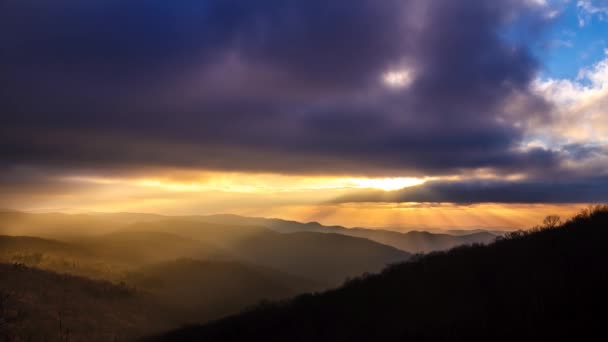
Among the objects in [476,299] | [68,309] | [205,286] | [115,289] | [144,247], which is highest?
[476,299]

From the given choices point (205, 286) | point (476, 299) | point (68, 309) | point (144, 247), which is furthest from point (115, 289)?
point (144, 247)

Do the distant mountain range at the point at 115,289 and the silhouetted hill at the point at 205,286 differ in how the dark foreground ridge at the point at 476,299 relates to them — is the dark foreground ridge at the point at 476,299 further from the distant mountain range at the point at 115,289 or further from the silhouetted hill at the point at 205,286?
the silhouetted hill at the point at 205,286

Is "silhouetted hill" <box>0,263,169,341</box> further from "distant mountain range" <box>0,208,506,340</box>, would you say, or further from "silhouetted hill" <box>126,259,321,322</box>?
"silhouetted hill" <box>126,259,321,322</box>

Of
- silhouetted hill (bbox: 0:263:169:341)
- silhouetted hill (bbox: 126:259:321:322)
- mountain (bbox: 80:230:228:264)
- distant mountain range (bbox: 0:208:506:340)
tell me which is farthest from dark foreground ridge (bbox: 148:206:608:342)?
mountain (bbox: 80:230:228:264)

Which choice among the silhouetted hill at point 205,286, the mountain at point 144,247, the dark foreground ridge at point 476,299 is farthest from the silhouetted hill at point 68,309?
the mountain at point 144,247

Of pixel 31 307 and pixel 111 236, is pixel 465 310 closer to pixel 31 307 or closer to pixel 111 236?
pixel 31 307

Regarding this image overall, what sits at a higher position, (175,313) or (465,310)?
(465,310)

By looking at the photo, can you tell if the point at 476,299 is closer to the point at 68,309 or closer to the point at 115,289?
the point at 68,309

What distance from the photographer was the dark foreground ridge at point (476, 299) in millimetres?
8469

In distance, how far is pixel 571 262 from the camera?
1088 cm

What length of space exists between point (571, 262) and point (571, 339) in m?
4.42

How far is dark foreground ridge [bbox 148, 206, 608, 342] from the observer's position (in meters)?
8.47

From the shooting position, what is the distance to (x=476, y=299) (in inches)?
418

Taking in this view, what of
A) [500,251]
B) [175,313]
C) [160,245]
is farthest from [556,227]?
[160,245]
